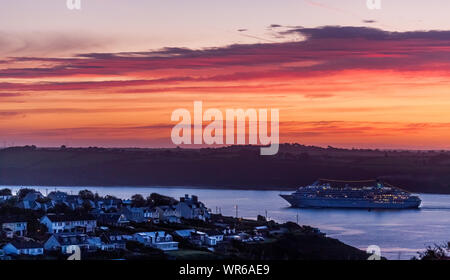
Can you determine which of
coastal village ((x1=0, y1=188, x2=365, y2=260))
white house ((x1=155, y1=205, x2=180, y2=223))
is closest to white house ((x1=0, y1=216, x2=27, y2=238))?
coastal village ((x1=0, y1=188, x2=365, y2=260))

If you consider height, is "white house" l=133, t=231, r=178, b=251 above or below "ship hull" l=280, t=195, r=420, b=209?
above

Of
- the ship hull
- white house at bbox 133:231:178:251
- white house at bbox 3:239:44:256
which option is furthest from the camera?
the ship hull

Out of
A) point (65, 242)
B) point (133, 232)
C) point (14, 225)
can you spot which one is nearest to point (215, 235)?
point (133, 232)

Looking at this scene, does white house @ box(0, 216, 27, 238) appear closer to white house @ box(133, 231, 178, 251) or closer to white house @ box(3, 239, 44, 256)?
white house @ box(3, 239, 44, 256)

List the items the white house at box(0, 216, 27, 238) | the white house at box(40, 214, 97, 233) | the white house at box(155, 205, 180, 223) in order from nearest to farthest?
1. the white house at box(0, 216, 27, 238)
2. the white house at box(40, 214, 97, 233)
3. the white house at box(155, 205, 180, 223)

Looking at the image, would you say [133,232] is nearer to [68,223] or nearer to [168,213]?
[68,223]

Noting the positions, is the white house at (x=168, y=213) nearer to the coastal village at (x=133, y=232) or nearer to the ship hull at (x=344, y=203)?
the coastal village at (x=133, y=232)
